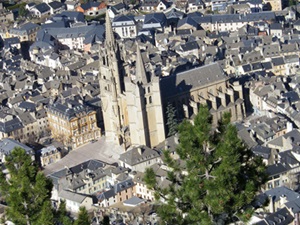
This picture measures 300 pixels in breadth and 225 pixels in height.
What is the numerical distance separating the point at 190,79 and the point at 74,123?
14.1 metres

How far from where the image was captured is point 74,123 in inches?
3125

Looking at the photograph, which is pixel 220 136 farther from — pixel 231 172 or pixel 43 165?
pixel 43 165

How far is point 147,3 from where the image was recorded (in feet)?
460

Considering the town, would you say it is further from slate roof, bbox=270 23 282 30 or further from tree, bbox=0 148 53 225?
tree, bbox=0 148 53 225

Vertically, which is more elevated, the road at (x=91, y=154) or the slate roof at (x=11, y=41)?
the slate roof at (x=11, y=41)

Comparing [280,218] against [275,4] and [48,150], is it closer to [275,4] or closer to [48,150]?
[48,150]

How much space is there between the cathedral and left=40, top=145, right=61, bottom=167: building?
600 centimetres

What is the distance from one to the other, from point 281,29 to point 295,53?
12990mm

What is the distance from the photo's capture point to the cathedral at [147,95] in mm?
71188

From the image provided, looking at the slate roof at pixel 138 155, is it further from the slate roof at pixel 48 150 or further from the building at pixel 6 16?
the building at pixel 6 16

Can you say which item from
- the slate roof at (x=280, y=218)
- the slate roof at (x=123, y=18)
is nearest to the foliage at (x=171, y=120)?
the slate roof at (x=280, y=218)

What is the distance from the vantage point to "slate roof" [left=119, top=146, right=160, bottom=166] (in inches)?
2736

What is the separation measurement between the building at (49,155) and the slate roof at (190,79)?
13.1 m

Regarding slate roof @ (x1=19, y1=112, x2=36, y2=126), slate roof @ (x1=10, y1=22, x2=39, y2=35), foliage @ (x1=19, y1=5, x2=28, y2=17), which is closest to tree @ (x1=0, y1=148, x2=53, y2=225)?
slate roof @ (x1=19, y1=112, x2=36, y2=126)
